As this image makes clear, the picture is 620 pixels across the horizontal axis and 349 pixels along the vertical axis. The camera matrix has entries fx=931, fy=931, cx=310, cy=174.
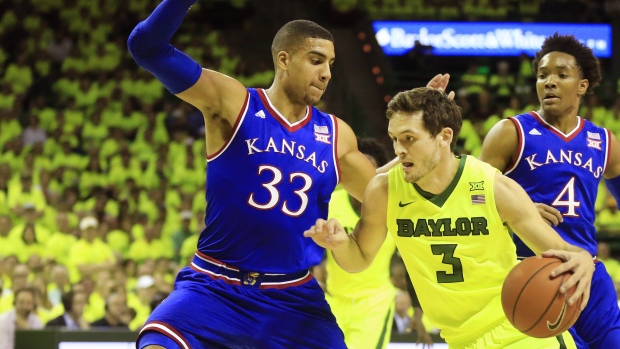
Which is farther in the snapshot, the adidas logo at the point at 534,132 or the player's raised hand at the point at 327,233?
the adidas logo at the point at 534,132

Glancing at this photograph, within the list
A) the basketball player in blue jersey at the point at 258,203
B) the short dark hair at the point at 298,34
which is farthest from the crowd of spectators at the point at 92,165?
the short dark hair at the point at 298,34

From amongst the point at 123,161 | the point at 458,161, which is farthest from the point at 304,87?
the point at 123,161

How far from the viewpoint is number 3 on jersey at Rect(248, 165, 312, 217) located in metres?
4.57

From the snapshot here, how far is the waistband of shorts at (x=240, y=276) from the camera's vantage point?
457cm

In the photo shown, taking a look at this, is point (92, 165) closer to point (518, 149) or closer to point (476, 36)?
point (476, 36)

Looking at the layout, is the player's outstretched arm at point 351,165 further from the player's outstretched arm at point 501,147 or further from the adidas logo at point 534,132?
the adidas logo at point 534,132

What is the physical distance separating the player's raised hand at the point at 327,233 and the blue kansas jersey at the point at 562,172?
1.44 meters

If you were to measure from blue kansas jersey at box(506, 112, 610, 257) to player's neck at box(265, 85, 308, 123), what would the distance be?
1337 mm

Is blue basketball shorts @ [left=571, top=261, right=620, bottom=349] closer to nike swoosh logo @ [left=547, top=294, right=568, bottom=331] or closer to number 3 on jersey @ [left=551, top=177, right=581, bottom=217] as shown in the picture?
number 3 on jersey @ [left=551, top=177, right=581, bottom=217]

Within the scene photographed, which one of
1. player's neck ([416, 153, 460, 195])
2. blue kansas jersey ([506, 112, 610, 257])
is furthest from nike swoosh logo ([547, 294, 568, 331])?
blue kansas jersey ([506, 112, 610, 257])

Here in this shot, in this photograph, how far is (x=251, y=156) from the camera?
460 cm

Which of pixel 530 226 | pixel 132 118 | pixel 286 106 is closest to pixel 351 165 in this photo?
pixel 286 106

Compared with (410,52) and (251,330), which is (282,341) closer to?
(251,330)

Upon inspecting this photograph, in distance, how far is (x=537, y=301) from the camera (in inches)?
151
